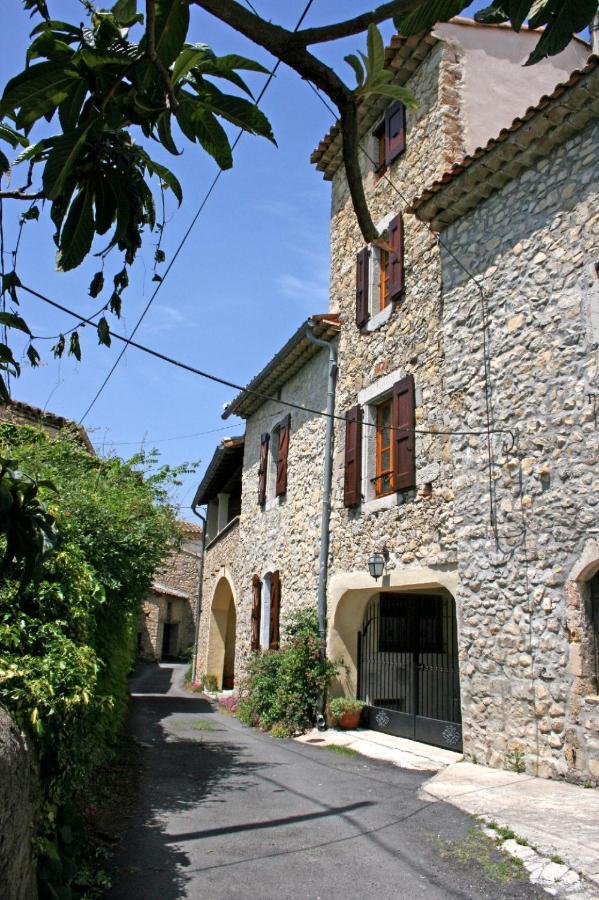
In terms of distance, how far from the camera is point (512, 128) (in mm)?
6820

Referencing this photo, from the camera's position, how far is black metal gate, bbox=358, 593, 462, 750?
28.3ft

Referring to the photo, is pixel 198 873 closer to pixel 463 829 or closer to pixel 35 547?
pixel 463 829

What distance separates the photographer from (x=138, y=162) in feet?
7.09

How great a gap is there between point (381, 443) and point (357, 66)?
26.9ft

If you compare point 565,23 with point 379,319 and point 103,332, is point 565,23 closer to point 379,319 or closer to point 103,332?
point 103,332

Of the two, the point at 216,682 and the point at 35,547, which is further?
the point at 216,682

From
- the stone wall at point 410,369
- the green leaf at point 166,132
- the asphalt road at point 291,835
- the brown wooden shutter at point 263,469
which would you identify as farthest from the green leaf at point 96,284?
the brown wooden shutter at point 263,469

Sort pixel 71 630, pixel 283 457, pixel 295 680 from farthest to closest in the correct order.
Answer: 1. pixel 283 457
2. pixel 295 680
3. pixel 71 630

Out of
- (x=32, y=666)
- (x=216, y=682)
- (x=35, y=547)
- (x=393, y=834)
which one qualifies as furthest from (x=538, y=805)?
(x=216, y=682)

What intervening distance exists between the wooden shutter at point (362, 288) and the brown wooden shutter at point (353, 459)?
1.35 meters

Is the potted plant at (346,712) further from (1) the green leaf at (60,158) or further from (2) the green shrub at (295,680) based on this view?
(1) the green leaf at (60,158)

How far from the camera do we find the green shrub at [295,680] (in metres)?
9.76

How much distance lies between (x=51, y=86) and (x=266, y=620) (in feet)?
40.2

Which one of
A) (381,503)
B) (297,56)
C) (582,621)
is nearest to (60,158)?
(297,56)
